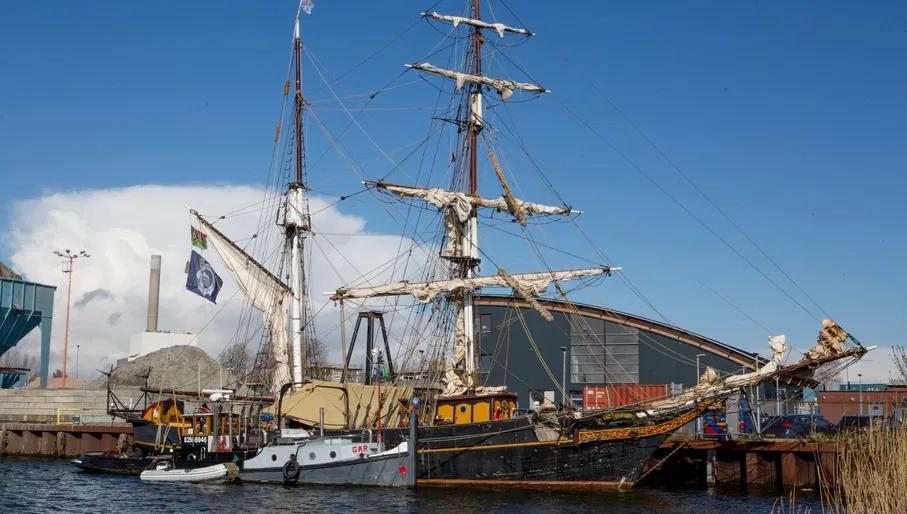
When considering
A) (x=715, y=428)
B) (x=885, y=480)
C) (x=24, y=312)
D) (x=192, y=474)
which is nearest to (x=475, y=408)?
(x=715, y=428)

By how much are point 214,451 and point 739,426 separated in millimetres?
24396

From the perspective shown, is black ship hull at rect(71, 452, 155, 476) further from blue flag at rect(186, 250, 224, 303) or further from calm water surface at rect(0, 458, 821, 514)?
blue flag at rect(186, 250, 224, 303)

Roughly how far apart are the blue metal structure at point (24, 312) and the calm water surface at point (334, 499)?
111 feet

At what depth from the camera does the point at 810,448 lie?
36.6 meters

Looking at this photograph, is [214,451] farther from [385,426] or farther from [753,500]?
[753,500]

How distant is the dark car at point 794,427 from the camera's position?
42.0m

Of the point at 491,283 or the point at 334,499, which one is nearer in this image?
the point at 334,499

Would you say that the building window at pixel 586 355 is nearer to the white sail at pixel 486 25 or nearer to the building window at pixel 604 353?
the building window at pixel 604 353

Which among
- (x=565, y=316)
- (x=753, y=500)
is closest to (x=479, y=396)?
(x=753, y=500)

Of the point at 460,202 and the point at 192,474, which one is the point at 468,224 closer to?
the point at 460,202

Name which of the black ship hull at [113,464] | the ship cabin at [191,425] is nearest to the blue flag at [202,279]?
the ship cabin at [191,425]

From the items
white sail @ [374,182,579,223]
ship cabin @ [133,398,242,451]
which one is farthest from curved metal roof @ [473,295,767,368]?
ship cabin @ [133,398,242,451]

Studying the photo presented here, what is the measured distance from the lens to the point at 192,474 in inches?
1583

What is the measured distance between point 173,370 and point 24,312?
1224 centimetres
